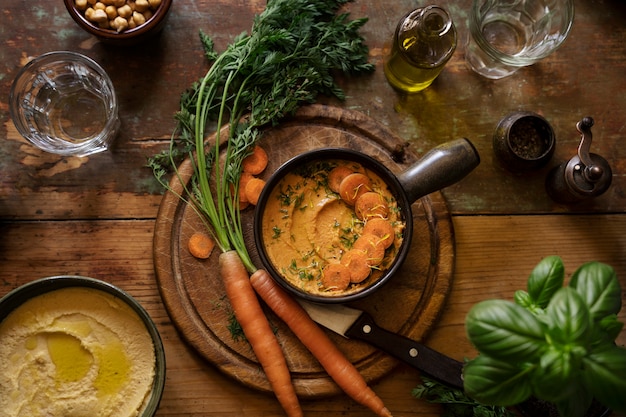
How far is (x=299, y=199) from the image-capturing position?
201 cm

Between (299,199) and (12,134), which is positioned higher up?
(299,199)

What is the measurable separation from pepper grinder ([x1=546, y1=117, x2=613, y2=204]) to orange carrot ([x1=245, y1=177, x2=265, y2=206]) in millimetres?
1142

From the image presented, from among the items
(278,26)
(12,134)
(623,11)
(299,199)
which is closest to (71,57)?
(12,134)

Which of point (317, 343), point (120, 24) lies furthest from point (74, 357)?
point (120, 24)

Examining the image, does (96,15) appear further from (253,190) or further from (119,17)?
(253,190)

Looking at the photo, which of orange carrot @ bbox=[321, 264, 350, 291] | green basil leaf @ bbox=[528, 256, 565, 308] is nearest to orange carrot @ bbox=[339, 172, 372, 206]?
orange carrot @ bbox=[321, 264, 350, 291]

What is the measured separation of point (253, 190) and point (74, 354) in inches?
32.1

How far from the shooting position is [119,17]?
2012mm

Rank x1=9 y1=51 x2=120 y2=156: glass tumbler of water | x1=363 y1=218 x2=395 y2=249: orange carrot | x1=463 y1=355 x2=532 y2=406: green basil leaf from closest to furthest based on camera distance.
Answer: x1=463 y1=355 x2=532 y2=406: green basil leaf < x1=363 y1=218 x2=395 y2=249: orange carrot < x1=9 y1=51 x2=120 y2=156: glass tumbler of water

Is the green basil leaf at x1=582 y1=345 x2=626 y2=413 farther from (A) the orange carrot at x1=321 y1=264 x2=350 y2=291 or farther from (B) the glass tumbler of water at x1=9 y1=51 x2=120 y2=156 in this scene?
(B) the glass tumbler of water at x1=9 y1=51 x2=120 y2=156

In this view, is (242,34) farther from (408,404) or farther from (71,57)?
(408,404)

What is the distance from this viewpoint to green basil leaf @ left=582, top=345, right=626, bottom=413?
131cm

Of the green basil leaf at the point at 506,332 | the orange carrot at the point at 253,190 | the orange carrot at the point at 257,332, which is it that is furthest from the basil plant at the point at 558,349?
the orange carrot at the point at 253,190

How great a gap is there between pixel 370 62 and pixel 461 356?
119cm
